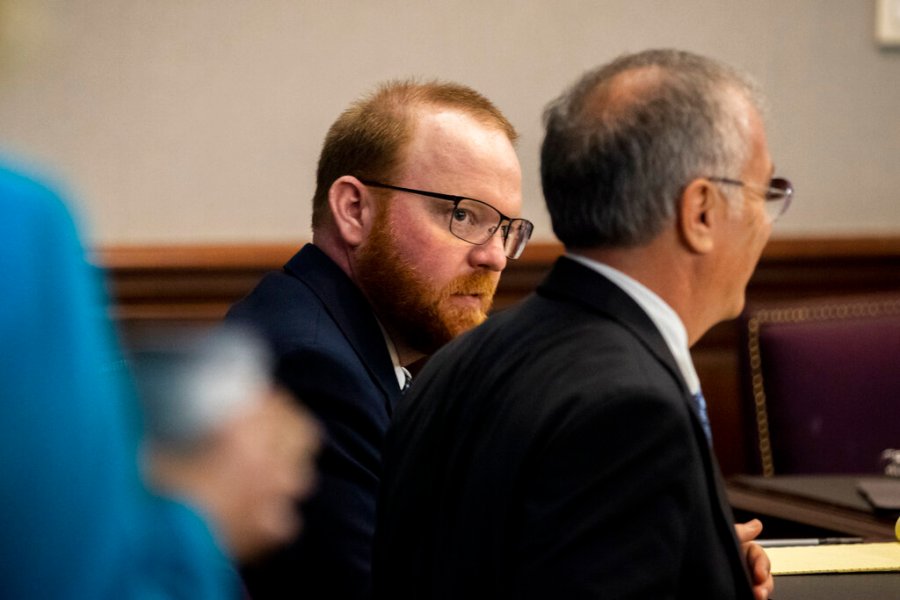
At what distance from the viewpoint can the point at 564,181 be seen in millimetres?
1449

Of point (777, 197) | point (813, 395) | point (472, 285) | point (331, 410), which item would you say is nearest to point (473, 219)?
point (472, 285)

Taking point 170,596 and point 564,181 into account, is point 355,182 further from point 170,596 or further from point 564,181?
point 170,596

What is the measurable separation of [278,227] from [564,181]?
91.1 inches

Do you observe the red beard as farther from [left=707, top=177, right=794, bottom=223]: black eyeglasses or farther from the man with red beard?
[left=707, top=177, right=794, bottom=223]: black eyeglasses

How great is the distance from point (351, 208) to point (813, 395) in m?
1.36

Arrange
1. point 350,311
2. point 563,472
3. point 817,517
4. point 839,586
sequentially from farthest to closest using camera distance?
point 817,517, point 350,311, point 839,586, point 563,472

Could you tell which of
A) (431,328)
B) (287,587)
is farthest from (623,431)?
(431,328)

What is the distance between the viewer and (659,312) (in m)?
1.40

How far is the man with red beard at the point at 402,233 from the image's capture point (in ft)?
6.68

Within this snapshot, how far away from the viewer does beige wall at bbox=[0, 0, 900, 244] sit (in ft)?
11.7

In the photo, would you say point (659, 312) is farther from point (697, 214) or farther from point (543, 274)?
point (543, 274)

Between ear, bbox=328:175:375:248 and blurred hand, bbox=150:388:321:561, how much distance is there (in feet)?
5.07

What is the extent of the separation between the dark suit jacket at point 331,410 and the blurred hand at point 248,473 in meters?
1.09

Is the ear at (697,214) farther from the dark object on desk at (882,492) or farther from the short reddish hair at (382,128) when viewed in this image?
the dark object on desk at (882,492)
